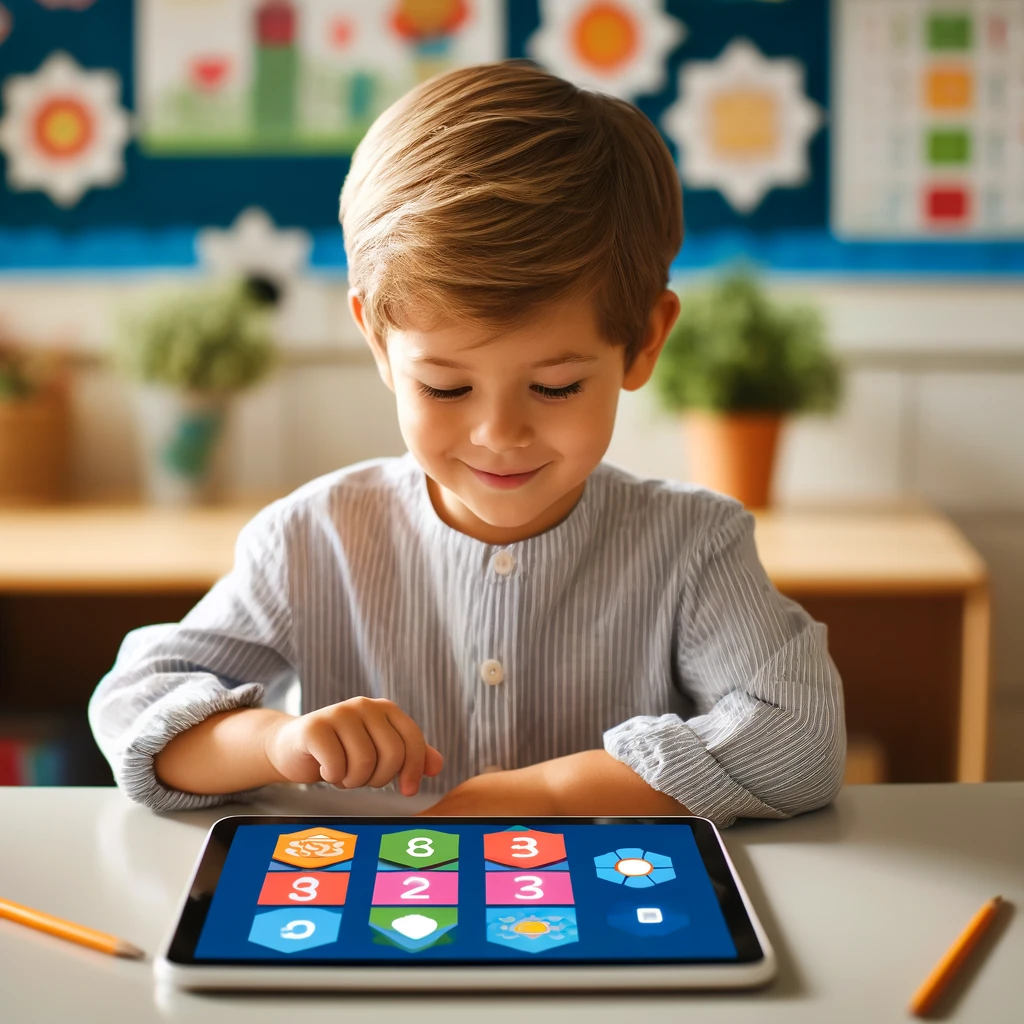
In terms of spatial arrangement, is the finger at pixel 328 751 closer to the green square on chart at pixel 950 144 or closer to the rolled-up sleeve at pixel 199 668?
the rolled-up sleeve at pixel 199 668

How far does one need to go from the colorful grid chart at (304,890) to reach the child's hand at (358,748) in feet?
0.25

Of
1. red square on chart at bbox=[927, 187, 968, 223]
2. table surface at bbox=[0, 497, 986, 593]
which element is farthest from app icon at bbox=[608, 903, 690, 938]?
red square on chart at bbox=[927, 187, 968, 223]

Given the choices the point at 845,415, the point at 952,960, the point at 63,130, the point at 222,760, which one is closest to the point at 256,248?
the point at 63,130

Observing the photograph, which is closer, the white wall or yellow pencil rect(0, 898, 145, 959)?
yellow pencil rect(0, 898, 145, 959)

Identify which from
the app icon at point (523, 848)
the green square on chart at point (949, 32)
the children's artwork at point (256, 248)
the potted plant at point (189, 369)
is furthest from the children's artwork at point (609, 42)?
the app icon at point (523, 848)

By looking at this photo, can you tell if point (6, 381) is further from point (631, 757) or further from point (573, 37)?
point (631, 757)

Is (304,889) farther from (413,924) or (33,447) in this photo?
(33,447)

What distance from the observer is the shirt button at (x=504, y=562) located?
2.95 feet

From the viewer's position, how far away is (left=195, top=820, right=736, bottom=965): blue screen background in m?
0.47

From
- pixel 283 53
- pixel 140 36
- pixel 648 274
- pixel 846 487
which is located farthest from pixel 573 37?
pixel 648 274

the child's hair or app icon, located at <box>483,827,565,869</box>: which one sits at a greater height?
the child's hair

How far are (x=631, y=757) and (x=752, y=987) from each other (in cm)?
24

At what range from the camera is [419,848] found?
56 cm

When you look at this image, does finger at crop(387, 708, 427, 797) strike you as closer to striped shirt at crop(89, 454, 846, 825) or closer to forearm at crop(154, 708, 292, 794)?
forearm at crop(154, 708, 292, 794)
